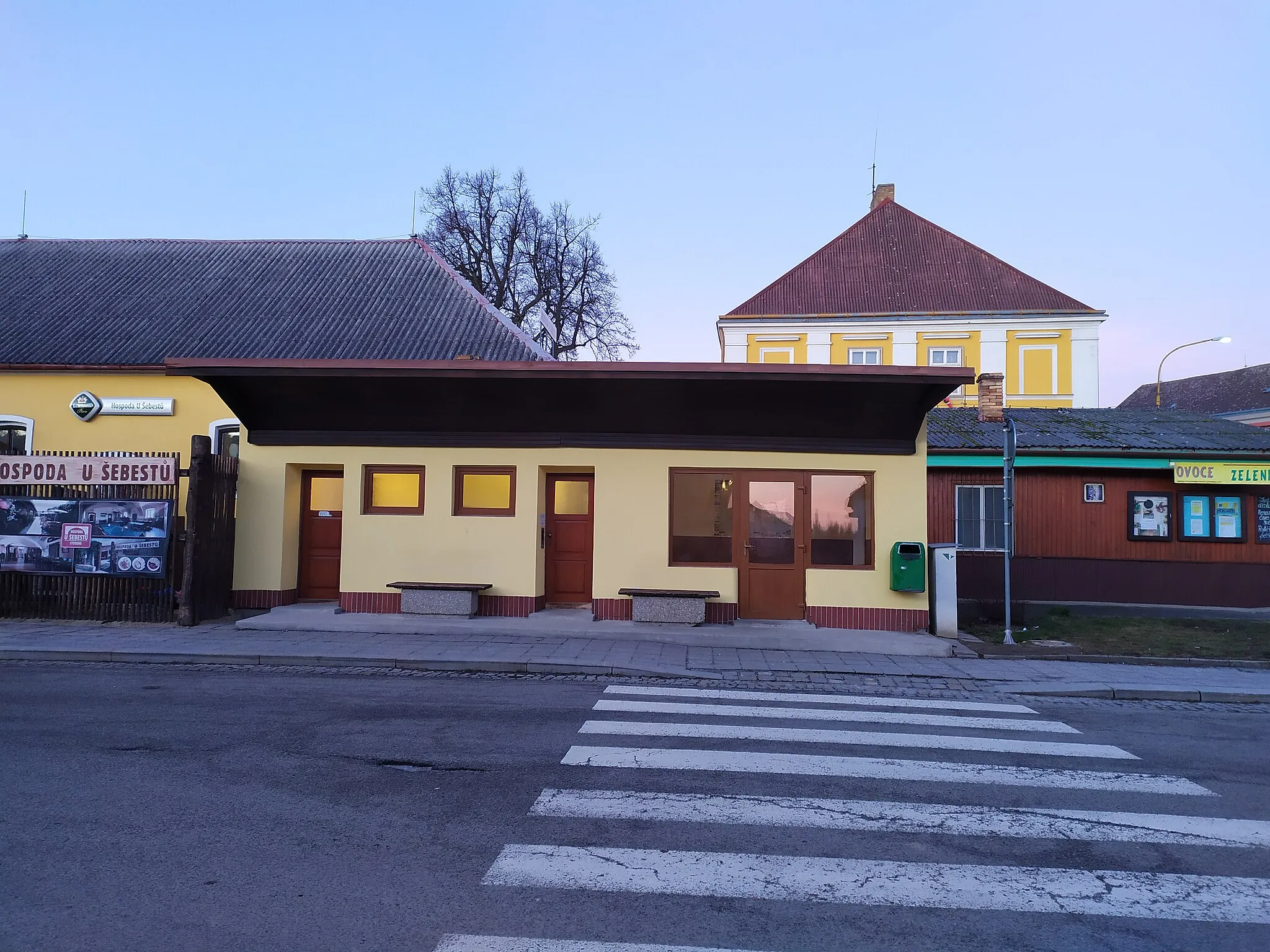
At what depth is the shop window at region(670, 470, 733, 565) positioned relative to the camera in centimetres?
1303

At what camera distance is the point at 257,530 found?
44.5 ft

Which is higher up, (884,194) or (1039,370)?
(884,194)

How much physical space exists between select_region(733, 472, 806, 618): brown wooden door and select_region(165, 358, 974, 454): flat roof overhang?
0.72m

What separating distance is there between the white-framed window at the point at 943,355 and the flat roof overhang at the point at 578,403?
21134mm

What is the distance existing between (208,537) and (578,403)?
647cm

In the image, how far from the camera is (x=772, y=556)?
13.0m

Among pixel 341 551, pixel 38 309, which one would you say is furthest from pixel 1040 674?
pixel 38 309

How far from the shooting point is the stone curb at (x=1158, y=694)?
937 centimetres

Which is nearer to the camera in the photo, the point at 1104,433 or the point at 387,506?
the point at 387,506

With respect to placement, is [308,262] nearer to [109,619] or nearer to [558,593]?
[109,619]

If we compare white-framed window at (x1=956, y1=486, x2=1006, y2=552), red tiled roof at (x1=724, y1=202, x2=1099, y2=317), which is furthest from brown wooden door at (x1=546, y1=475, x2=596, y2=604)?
red tiled roof at (x1=724, y1=202, x2=1099, y2=317)

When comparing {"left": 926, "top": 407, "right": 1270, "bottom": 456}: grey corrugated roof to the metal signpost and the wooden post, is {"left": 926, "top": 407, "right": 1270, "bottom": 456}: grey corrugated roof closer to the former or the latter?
the metal signpost

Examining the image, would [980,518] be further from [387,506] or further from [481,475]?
[387,506]

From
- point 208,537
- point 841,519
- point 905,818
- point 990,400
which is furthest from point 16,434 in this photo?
point 990,400
